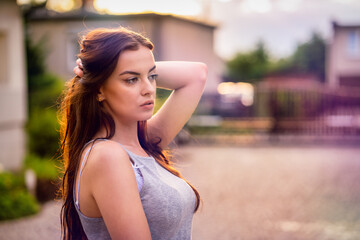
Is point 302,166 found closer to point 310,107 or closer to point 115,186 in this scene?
point 310,107

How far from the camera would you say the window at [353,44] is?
28047 millimetres

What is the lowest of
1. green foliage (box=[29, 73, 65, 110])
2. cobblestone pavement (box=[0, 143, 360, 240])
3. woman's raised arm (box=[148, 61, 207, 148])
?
cobblestone pavement (box=[0, 143, 360, 240])

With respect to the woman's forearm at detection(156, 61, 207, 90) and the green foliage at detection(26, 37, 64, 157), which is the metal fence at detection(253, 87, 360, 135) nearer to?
the green foliage at detection(26, 37, 64, 157)

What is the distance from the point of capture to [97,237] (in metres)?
1.60

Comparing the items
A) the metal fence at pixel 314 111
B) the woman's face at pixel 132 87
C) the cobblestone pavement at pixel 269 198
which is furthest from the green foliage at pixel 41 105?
the metal fence at pixel 314 111

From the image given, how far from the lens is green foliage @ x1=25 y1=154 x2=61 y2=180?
22.0 feet

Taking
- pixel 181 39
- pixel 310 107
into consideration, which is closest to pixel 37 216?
Answer: pixel 310 107

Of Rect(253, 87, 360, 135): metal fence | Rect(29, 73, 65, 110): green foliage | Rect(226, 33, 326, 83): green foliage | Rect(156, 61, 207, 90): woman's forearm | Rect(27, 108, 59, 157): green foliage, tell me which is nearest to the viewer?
Rect(156, 61, 207, 90): woman's forearm

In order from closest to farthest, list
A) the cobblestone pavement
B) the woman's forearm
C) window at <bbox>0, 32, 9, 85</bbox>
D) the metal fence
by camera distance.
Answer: the woman's forearm, the cobblestone pavement, window at <bbox>0, 32, 9, 85</bbox>, the metal fence

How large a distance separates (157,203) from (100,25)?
1635cm

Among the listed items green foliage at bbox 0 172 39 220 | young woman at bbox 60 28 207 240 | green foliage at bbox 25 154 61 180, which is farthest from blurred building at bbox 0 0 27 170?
young woman at bbox 60 28 207 240

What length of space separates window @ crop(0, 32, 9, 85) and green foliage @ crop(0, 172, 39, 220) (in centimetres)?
204

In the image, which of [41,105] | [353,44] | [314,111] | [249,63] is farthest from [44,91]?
[249,63]

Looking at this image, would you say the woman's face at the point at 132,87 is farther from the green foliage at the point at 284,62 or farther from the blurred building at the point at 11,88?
the green foliage at the point at 284,62
